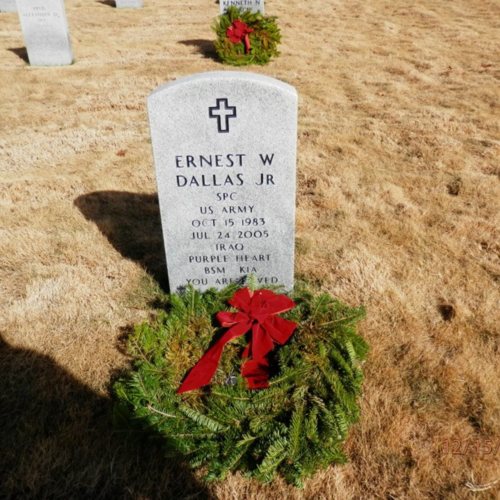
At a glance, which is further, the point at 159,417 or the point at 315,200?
the point at 315,200

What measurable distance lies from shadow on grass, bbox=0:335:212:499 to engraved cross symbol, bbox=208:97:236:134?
5.59ft

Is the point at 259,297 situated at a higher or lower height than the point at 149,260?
higher

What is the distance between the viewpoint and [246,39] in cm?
880

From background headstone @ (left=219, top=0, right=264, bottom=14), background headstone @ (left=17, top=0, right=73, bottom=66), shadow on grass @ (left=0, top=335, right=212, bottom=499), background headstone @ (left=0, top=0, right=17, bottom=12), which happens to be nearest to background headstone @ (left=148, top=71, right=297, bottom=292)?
shadow on grass @ (left=0, top=335, right=212, bottom=499)

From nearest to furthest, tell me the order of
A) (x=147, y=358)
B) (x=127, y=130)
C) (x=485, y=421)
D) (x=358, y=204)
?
1. (x=485, y=421)
2. (x=147, y=358)
3. (x=358, y=204)
4. (x=127, y=130)

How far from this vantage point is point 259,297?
111 inches

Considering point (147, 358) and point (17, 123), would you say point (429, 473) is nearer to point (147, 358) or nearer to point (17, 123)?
point (147, 358)

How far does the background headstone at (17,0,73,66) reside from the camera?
8719 mm

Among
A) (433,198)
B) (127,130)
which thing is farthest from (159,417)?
(127,130)

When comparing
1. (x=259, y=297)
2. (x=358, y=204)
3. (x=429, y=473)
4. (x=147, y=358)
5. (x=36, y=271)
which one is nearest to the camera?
(x=429, y=473)

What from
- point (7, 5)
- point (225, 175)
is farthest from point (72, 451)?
point (7, 5)

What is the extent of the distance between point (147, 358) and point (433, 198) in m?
3.39

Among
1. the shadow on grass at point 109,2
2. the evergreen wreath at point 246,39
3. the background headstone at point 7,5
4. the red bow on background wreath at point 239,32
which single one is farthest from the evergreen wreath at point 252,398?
the shadow on grass at point 109,2

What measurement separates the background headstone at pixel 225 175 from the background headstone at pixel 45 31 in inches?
311
